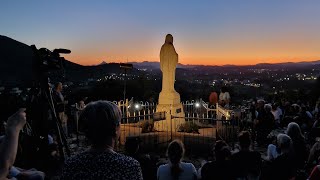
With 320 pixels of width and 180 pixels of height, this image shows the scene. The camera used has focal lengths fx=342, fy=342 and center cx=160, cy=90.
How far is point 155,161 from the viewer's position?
5.05 metres

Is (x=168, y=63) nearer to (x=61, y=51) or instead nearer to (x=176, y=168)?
(x=176, y=168)

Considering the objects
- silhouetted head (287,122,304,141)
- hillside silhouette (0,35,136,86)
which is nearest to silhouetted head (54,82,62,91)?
silhouetted head (287,122,304,141)

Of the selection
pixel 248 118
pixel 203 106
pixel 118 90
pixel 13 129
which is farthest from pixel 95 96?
pixel 13 129

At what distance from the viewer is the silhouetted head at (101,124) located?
7.18ft

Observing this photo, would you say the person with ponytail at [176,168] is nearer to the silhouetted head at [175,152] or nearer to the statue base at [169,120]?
the silhouetted head at [175,152]

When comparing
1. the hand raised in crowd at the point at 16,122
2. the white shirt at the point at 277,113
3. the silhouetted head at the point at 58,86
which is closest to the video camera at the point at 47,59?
the hand raised in crowd at the point at 16,122

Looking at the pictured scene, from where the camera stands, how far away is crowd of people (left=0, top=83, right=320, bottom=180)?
84.4 inches

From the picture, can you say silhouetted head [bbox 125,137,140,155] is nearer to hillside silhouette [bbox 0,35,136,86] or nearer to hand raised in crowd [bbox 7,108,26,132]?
hand raised in crowd [bbox 7,108,26,132]

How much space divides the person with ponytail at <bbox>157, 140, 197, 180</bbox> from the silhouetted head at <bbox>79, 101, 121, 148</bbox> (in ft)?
7.58

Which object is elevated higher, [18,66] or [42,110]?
[18,66]

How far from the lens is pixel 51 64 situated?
3498mm

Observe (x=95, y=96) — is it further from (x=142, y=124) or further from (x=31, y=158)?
(x=31, y=158)

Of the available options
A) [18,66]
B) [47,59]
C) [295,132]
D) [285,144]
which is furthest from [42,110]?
[18,66]

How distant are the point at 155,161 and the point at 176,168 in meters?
0.60
